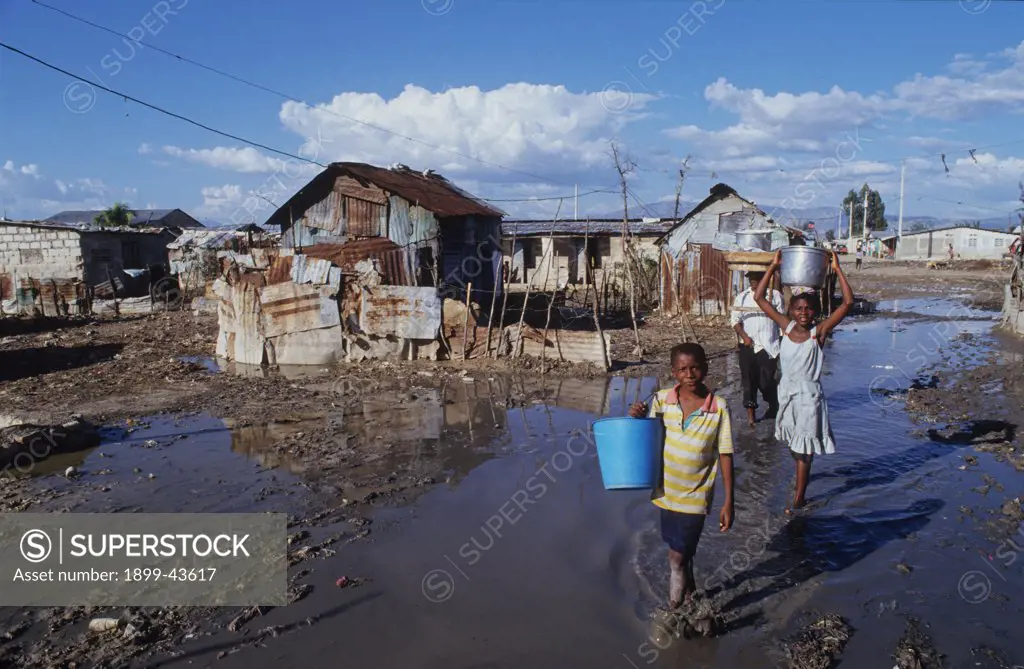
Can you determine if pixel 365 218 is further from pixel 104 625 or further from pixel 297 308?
pixel 104 625

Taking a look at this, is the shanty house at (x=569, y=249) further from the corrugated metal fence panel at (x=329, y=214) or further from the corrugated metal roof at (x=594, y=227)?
the corrugated metal fence panel at (x=329, y=214)

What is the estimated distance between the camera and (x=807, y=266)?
5531 millimetres

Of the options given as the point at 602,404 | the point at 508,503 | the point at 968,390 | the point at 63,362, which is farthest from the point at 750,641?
the point at 63,362

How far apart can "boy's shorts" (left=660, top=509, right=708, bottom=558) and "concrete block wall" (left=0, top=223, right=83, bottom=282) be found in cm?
2441

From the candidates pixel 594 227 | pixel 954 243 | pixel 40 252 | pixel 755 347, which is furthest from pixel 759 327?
pixel 954 243

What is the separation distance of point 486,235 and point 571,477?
13.3 metres

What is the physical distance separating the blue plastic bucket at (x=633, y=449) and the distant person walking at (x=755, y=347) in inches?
159

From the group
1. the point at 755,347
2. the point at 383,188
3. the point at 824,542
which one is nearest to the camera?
the point at 824,542

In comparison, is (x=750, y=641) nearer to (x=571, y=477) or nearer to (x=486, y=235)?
(x=571, y=477)

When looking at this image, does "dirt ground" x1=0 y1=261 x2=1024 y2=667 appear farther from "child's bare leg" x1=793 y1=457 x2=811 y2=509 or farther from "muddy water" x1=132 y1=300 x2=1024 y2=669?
"child's bare leg" x1=793 y1=457 x2=811 y2=509

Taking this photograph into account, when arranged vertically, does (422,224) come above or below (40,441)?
above

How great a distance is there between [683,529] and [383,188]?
12998 millimetres

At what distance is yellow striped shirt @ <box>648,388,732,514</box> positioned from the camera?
11.6 ft

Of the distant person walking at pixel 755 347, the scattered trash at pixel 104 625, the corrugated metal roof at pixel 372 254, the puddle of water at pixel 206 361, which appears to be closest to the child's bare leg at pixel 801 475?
the distant person walking at pixel 755 347
